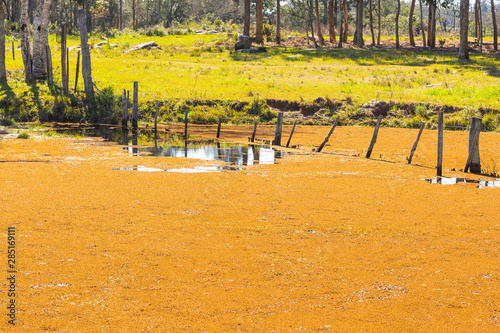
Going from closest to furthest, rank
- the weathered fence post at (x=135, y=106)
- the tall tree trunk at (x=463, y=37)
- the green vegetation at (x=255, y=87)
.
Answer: the weathered fence post at (x=135, y=106) < the green vegetation at (x=255, y=87) < the tall tree trunk at (x=463, y=37)

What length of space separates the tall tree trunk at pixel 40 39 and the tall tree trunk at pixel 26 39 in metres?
0.36

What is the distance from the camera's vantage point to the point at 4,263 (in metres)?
8.34

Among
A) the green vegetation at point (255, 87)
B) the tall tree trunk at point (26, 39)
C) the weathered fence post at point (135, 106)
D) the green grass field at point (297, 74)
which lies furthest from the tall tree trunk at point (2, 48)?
the weathered fence post at point (135, 106)

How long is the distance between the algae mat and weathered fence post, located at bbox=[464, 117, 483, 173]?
5.15 feet

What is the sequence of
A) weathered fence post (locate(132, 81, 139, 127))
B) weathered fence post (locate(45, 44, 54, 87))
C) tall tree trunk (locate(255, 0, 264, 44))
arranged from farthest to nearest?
1. tall tree trunk (locate(255, 0, 264, 44))
2. weathered fence post (locate(45, 44, 54, 87))
3. weathered fence post (locate(132, 81, 139, 127))

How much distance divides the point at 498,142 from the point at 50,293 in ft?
66.4

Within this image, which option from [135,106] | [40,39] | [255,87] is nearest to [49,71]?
[40,39]

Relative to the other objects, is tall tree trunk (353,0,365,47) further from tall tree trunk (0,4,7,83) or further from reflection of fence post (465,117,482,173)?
reflection of fence post (465,117,482,173)

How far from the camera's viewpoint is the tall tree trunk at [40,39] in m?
29.2

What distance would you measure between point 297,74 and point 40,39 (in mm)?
16172

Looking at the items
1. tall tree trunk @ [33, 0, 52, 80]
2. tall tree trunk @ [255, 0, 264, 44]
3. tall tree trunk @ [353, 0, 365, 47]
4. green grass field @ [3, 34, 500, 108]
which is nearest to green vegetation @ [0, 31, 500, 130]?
green grass field @ [3, 34, 500, 108]

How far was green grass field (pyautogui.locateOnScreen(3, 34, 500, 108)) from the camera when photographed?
30750 millimetres

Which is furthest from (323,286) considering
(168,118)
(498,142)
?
(168,118)

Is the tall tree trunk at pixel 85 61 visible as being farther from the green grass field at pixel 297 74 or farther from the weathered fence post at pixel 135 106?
the weathered fence post at pixel 135 106
